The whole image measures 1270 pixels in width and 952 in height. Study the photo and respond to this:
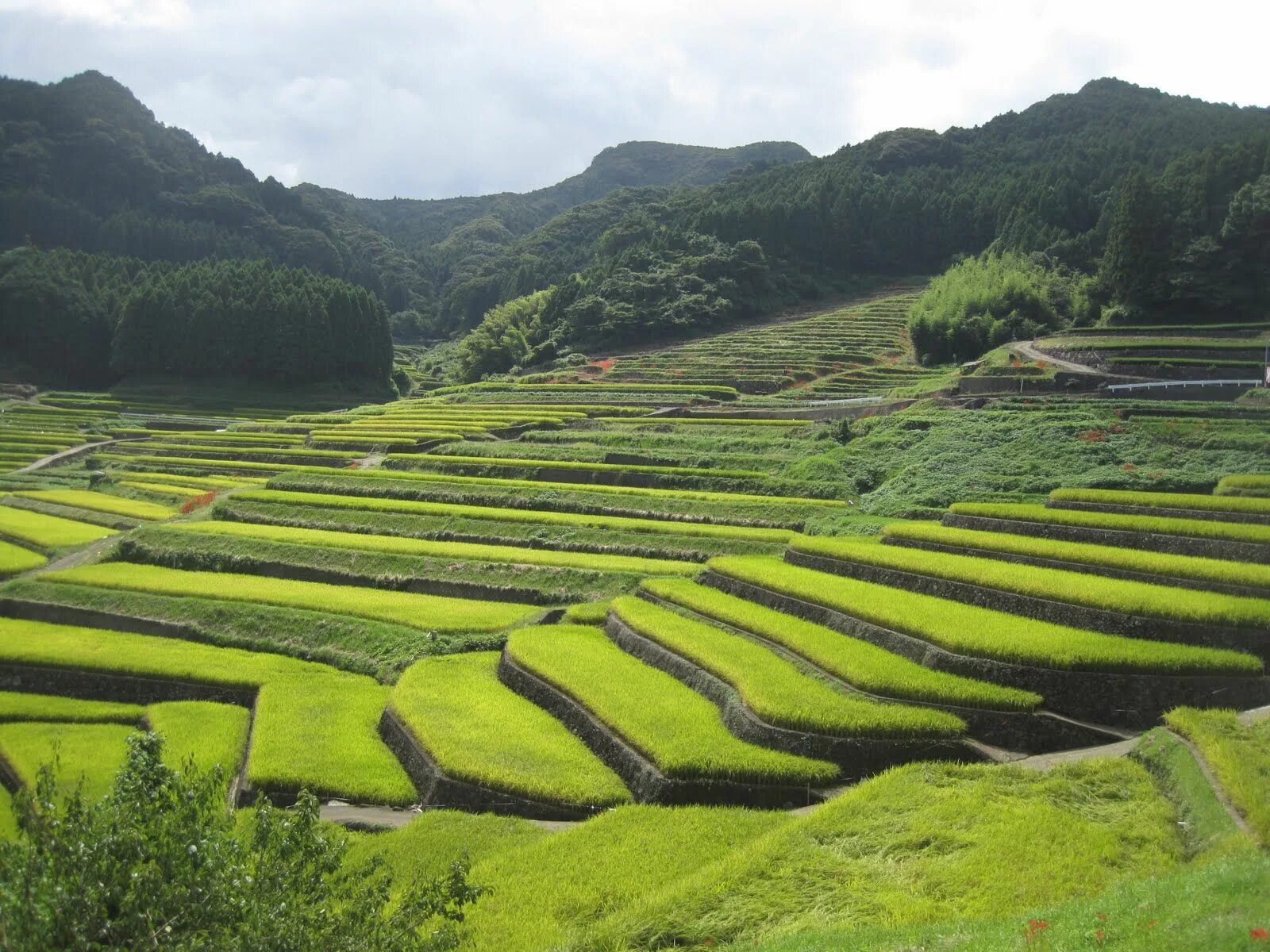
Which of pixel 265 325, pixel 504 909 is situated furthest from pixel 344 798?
pixel 265 325

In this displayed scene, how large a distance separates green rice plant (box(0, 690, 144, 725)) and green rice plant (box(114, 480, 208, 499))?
18.4 meters

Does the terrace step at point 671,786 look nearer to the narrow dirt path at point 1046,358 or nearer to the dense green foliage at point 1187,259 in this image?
the narrow dirt path at point 1046,358

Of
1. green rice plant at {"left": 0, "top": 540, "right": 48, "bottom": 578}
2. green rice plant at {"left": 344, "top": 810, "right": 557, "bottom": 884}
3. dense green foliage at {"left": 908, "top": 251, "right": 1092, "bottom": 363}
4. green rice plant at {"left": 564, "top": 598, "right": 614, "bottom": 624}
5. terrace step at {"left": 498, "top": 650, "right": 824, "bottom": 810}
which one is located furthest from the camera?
dense green foliage at {"left": 908, "top": 251, "right": 1092, "bottom": 363}

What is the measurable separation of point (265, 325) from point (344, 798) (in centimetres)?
6409

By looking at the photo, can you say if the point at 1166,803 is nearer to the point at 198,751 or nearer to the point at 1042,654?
the point at 1042,654

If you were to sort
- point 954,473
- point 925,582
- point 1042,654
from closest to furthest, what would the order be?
point 1042,654, point 925,582, point 954,473

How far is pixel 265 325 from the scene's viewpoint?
70.6 m

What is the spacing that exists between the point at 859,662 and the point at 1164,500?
9787 mm

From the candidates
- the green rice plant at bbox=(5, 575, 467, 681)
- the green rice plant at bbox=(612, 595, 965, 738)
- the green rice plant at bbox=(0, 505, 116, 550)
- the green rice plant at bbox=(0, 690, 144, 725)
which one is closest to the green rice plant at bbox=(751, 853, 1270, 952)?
the green rice plant at bbox=(612, 595, 965, 738)

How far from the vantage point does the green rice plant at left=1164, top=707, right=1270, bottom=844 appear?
903cm

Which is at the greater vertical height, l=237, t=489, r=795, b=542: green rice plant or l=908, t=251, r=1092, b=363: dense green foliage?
l=908, t=251, r=1092, b=363: dense green foliage

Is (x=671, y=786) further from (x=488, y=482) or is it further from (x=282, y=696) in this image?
(x=488, y=482)

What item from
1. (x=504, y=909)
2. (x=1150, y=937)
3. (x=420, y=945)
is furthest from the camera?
(x=504, y=909)

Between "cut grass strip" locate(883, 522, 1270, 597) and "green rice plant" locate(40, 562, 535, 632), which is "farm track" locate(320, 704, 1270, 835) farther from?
"green rice plant" locate(40, 562, 535, 632)
